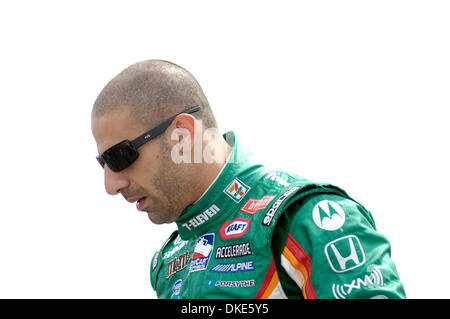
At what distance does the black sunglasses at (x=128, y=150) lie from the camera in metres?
4.22

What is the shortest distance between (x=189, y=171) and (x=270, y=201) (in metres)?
0.71

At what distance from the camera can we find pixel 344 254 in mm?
3506

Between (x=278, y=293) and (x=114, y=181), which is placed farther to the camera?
(x=114, y=181)

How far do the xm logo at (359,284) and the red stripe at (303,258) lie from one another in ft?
0.50

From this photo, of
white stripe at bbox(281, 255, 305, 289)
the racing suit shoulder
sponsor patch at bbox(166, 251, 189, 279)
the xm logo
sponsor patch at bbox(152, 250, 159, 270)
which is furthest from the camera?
sponsor patch at bbox(152, 250, 159, 270)

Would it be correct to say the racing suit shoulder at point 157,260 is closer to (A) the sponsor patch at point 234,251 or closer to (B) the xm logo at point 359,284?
(A) the sponsor patch at point 234,251

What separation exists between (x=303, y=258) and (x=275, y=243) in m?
0.26

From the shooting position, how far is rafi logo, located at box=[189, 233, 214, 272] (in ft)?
13.8

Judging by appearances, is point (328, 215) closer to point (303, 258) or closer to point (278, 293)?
point (303, 258)

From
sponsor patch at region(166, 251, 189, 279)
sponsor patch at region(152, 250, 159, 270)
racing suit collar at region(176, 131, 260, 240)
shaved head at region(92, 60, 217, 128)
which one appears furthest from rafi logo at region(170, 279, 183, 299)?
shaved head at region(92, 60, 217, 128)

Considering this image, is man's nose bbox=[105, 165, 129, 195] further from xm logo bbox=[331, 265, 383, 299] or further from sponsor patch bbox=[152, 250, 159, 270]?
xm logo bbox=[331, 265, 383, 299]

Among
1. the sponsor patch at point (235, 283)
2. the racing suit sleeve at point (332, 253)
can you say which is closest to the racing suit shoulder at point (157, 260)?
the sponsor patch at point (235, 283)

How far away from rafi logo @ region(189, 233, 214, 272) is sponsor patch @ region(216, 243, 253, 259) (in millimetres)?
119

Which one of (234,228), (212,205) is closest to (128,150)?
(212,205)
